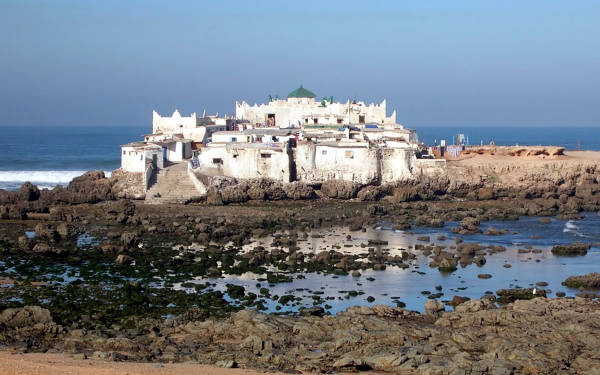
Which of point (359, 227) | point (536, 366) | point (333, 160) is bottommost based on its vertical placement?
point (536, 366)

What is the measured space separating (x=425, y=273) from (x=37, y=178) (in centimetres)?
3499

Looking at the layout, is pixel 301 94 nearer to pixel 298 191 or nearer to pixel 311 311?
pixel 298 191

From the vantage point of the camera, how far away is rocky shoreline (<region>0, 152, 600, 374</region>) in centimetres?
1823

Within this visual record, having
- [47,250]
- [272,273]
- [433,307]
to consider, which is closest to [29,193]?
[47,250]

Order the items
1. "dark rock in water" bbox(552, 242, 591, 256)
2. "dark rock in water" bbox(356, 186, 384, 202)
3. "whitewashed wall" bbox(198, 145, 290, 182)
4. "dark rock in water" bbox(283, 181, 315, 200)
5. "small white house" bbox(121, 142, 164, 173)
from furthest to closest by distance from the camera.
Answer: "whitewashed wall" bbox(198, 145, 290, 182) < "small white house" bbox(121, 142, 164, 173) < "dark rock in water" bbox(356, 186, 384, 202) < "dark rock in water" bbox(283, 181, 315, 200) < "dark rock in water" bbox(552, 242, 591, 256)

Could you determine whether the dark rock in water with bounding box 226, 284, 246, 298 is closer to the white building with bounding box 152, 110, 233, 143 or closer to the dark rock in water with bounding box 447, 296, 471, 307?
the dark rock in water with bounding box 447, 296, 471, 307

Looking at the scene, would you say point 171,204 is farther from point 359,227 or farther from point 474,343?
point 474,343

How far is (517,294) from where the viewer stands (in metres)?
24.1

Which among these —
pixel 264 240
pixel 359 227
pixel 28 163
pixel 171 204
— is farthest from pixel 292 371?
pixel 28 163

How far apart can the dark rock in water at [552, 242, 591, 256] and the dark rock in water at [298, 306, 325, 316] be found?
37.7 feet

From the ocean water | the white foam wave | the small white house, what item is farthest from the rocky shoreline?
the ocean water

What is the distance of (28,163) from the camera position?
6625cm

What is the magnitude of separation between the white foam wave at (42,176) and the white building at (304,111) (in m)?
10.5

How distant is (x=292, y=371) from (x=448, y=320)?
4.87 m
